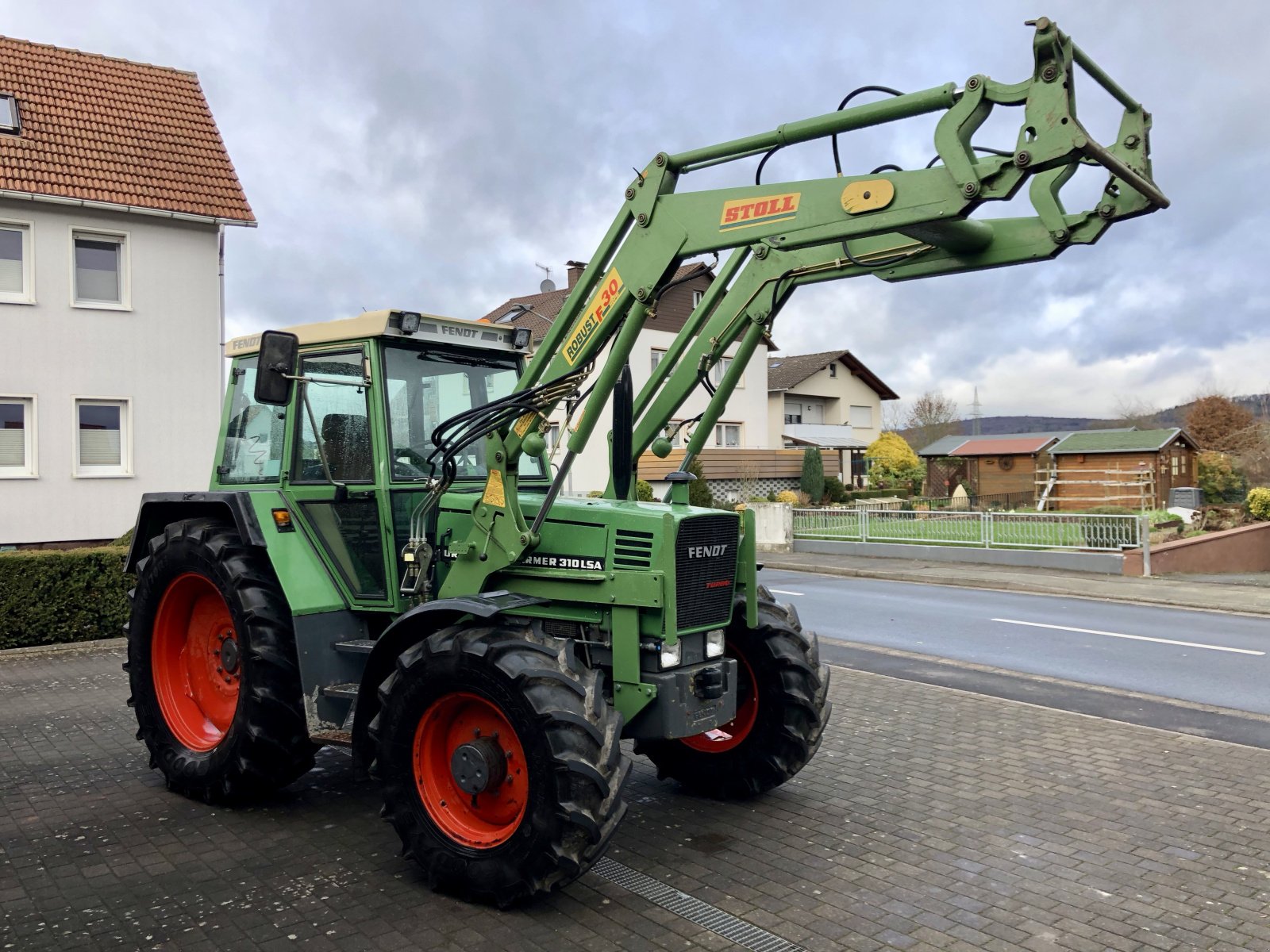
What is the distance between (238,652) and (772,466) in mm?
35086

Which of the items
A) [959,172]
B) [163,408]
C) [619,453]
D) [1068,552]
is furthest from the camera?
[1068,552]

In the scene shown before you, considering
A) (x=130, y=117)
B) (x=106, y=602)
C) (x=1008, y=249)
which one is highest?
(x=130, y=117)

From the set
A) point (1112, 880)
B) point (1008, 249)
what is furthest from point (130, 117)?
point (1112, 880)

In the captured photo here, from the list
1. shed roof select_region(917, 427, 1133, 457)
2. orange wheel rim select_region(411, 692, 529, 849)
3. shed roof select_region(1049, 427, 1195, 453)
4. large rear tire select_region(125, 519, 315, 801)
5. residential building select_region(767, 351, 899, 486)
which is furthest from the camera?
residential building select_region(767, 351, 899, 486)

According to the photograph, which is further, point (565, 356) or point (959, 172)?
point (565, 356)

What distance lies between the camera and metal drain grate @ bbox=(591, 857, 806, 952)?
400cm

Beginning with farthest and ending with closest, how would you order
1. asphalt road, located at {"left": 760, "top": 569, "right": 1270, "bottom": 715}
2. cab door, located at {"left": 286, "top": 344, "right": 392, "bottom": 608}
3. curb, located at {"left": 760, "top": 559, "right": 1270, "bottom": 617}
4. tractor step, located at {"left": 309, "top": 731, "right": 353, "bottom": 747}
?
curb, located at {"left": 760, "top": 559, "right": 1270, "bottom": 617} → asphalt road, located at {"left": 760, "top": 569, "right": 1270, "bottom": 715} → cab door, located at {"left": 286, "top": 344, "right": 392, "bottom": 608} → tractor step, located at {"left": 309, "top": 731, "right": 353, "bottom": 747}

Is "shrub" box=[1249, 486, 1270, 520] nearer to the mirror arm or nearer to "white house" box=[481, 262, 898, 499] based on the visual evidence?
"white house" box=[481, 262, 898, 499]

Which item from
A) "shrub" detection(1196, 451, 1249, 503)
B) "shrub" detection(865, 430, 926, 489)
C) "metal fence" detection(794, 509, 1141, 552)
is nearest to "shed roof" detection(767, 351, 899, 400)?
"shrub" detection(865, 430, 926, 489)

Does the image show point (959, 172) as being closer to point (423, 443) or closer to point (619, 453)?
point (619, 453)

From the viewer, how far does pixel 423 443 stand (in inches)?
225

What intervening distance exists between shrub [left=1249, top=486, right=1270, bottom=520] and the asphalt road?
1072 centimetres

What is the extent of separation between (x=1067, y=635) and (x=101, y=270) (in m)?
16.9

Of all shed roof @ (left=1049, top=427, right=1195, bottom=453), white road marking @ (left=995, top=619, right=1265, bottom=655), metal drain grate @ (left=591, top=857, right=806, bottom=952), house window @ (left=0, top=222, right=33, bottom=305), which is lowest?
white road marking @ (left=995, top=619, right=1265, bottom=655)
